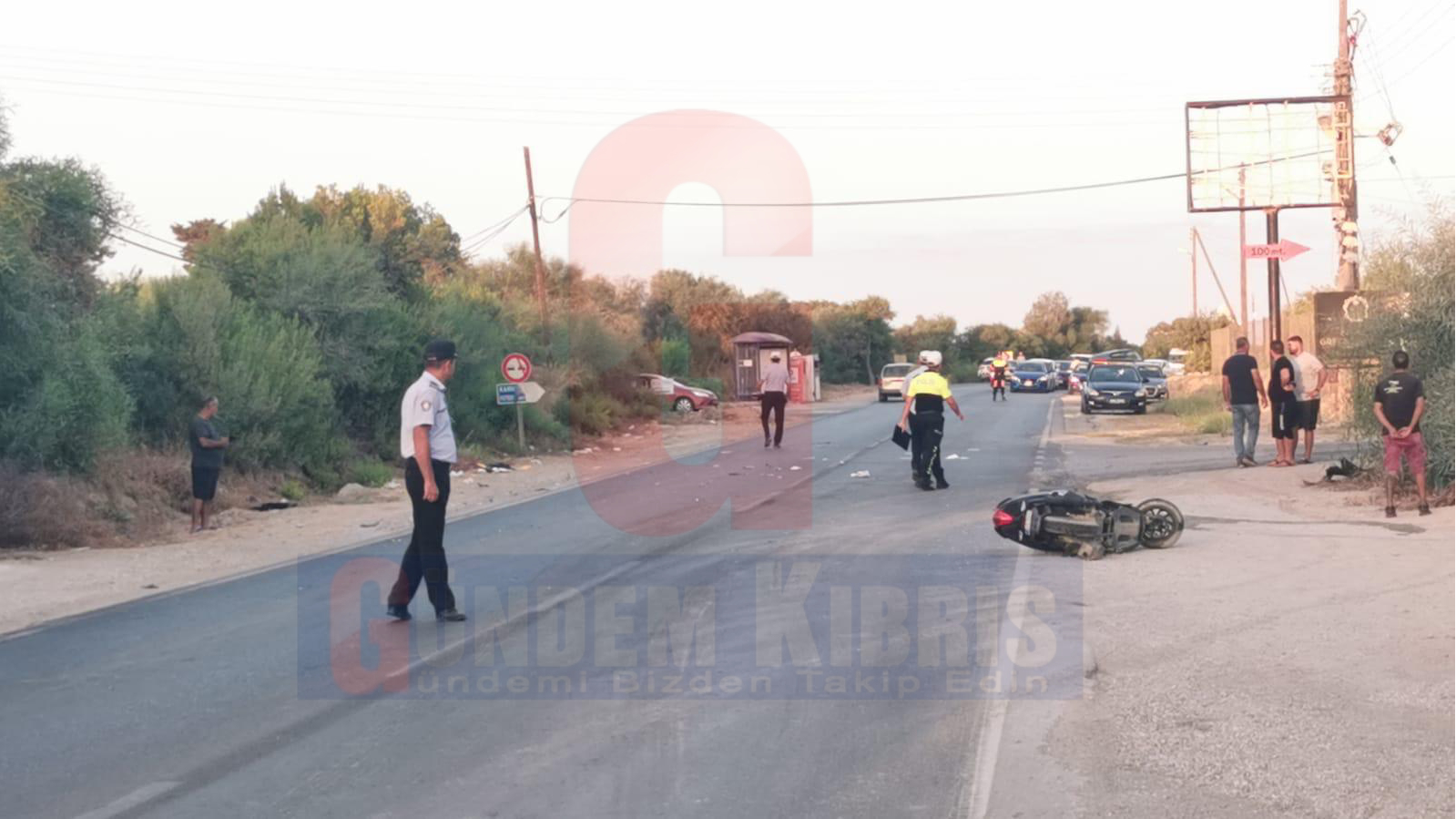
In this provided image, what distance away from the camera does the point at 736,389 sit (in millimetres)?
56812

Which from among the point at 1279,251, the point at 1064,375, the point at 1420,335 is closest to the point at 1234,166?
the point at 1279,251

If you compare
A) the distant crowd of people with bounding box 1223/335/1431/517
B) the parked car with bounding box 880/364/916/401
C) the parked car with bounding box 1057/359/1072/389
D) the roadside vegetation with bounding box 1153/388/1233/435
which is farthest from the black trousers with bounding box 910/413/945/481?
the parked car with bounding box 1057/359/1072/389

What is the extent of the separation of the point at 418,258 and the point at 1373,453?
23915mm

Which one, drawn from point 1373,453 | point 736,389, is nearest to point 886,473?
point 1373,453

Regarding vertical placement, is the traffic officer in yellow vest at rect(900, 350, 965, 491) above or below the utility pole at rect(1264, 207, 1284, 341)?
below

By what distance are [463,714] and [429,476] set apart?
2.50 m

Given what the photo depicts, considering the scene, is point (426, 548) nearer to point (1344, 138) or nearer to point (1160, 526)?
point (1160, 526)

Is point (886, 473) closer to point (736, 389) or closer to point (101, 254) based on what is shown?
point (101, 254)

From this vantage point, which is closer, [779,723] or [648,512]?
[779,723]

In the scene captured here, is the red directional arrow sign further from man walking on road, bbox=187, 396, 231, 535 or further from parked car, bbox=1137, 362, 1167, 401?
man walking on road, bbox=187, 396, 231, 535

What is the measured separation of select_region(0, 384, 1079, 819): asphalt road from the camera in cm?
591

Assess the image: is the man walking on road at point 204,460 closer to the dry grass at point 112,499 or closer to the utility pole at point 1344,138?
the dry grass at point 112,499

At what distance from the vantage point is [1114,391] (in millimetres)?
41375

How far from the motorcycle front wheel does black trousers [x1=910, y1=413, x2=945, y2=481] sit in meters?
5.20
